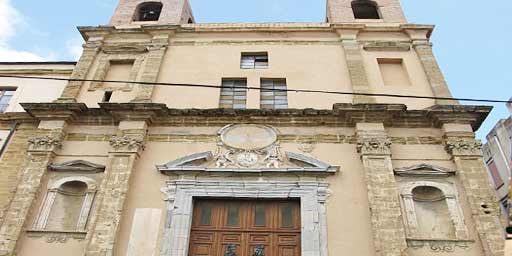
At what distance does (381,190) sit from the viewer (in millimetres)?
9789

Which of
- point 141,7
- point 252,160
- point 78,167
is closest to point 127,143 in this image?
point 78,167

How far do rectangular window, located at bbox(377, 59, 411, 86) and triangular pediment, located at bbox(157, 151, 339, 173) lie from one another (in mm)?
4366

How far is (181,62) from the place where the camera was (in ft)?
45.2

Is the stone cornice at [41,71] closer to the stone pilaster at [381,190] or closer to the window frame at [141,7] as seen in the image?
the window frame at [141,7]

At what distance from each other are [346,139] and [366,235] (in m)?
2.85

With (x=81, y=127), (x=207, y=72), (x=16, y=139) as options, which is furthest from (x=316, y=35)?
(x=16, y=139)

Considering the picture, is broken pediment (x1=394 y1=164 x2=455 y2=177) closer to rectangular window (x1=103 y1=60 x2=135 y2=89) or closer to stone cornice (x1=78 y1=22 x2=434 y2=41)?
stone cornice (x1=78 y1=22 x2=434 y2=41)

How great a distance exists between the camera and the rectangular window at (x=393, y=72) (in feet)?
42.8

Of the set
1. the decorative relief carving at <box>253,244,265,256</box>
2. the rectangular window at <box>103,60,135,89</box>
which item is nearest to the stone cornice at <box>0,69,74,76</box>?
the rectangular window at <box>103,60,135,89</box>

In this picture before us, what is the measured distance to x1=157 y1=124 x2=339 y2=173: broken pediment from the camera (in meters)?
10.4

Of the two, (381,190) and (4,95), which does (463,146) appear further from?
(4,95)

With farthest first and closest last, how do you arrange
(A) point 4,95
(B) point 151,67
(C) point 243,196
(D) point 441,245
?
(A) point 4,95 < (B) point 151,67 < (C) point 243,196 < (D) point 441,245

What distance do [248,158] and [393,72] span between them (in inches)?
243

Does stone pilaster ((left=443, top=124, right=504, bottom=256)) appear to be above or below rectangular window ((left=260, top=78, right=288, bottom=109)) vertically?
below
